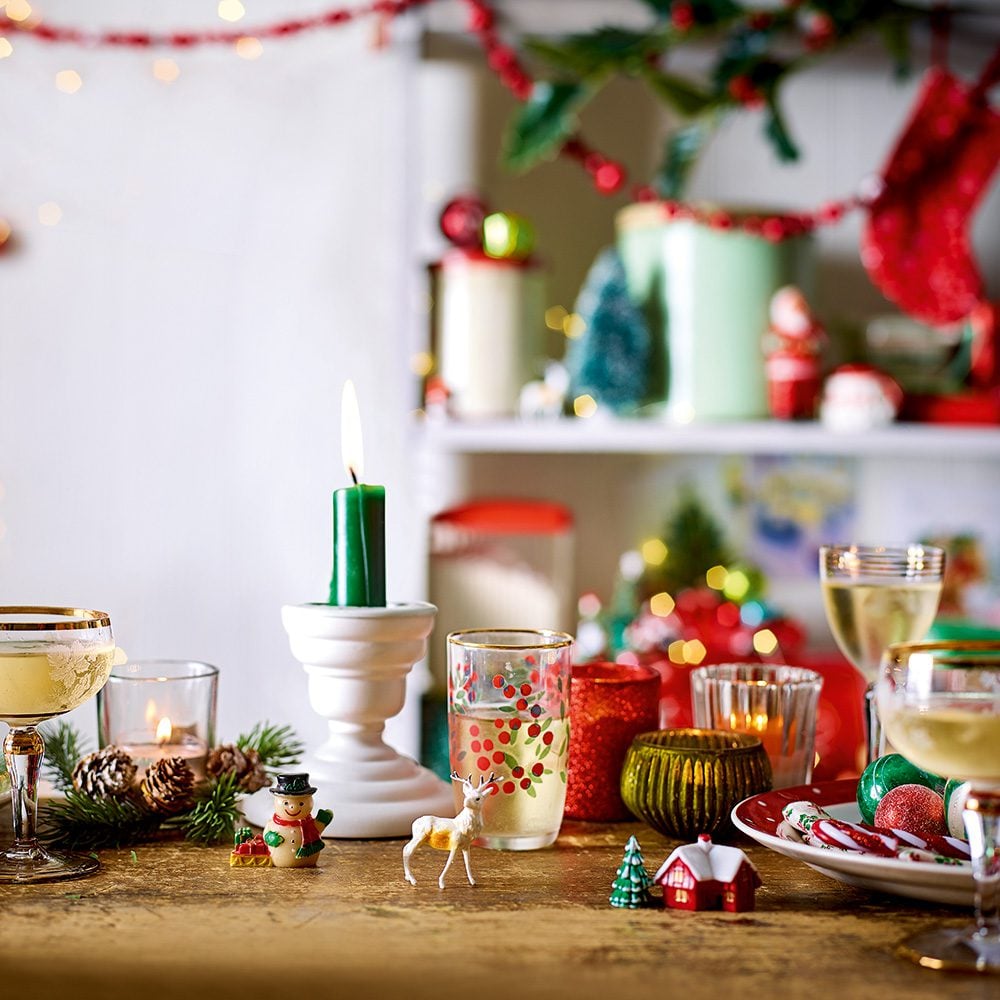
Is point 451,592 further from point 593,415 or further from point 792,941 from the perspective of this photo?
point 792,941

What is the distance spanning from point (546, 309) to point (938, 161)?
0.67 m

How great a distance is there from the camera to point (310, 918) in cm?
71

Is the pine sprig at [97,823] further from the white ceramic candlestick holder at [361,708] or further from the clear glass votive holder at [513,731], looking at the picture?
the clear glass votive holder at [513,731]

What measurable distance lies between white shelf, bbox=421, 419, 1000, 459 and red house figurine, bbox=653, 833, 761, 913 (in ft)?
4.03

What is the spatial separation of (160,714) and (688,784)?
0.37 metres

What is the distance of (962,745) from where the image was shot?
653mm

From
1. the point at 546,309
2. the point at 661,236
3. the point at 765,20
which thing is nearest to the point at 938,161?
the point at 765,20

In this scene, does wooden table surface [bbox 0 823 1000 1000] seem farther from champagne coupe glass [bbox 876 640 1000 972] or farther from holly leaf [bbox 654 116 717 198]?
holly leaf [bbox 654 116 717 198]

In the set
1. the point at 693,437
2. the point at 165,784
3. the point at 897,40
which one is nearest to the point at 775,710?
the point at 165,784

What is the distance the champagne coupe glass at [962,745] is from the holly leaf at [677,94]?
153 centimetres

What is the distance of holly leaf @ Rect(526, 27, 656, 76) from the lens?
201 cm

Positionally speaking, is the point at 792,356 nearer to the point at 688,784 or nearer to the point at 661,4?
the point at 661,4

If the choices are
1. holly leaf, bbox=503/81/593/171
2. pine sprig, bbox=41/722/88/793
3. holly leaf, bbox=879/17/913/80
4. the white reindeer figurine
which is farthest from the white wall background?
the white reindeer figurine

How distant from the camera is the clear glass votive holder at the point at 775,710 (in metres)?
0.95
